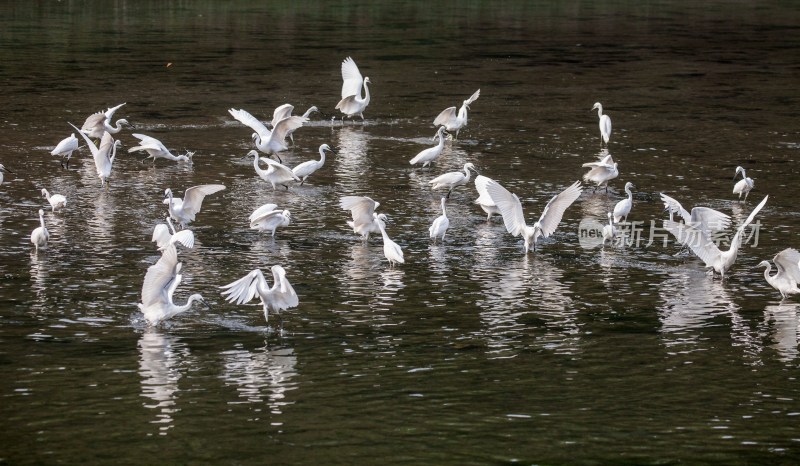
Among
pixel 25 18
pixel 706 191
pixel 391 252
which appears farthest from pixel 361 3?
pixel 391 252

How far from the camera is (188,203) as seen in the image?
16.3m

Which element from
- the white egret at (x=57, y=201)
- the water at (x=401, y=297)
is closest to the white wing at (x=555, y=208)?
the water at (x=401, y=297)

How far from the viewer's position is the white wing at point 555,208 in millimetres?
15328

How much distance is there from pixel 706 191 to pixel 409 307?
24.7 feet

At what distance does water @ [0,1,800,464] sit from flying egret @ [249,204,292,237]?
208mm

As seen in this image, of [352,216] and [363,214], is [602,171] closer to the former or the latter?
[352,216]

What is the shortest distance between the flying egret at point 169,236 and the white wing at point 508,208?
147 inches

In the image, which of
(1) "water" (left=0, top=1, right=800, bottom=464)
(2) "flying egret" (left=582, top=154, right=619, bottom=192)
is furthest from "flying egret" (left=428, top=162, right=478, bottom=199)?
(2) "flying egret" (left=582, top=154, right=619, bottom=192)

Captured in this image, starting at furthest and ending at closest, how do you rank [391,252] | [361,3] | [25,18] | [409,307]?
[361,3], [25,18], [391,252], [409,307]

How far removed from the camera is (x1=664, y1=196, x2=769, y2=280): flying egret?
1432cm

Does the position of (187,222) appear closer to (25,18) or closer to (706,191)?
(706,191)

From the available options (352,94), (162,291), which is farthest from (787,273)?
(352,94)

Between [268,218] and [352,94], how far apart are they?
30.9ft

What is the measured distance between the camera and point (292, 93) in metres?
28.1
